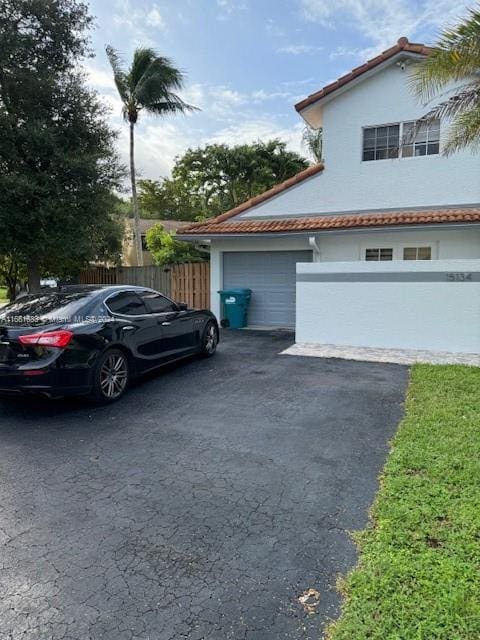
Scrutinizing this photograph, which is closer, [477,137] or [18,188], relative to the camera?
[477,137]

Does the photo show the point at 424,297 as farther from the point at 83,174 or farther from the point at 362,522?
the point at 83,174

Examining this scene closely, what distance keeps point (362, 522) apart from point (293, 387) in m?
3.43

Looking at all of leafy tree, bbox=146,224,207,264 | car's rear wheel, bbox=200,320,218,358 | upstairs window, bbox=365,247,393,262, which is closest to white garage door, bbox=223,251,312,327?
upstairs window, bbox=365,247,393,262

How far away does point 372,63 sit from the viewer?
36.0ft

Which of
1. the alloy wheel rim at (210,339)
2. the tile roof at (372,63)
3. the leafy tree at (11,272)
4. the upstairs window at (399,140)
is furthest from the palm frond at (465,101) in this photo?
the leafy tree at (11,272)

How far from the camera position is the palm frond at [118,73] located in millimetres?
19062

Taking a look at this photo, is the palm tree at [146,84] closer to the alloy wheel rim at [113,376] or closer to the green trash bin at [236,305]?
the green trash bin at [236,305]

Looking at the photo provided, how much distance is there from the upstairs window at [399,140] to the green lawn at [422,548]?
28.1ft

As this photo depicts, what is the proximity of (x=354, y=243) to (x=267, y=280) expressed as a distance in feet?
8.63

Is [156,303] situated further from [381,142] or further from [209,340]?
[381,142]

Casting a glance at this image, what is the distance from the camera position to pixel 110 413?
17.4 feet

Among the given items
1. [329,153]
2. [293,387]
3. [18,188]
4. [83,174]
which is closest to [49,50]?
[83,174]

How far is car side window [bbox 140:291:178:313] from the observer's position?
6.80 metres

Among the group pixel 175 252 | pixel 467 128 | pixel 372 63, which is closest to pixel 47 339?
pixel 467 128
